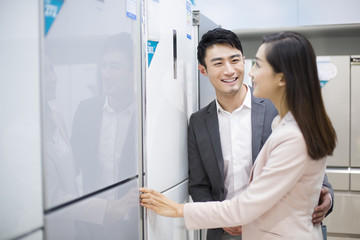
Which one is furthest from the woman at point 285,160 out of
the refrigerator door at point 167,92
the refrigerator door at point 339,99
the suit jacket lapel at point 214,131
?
the refrigerator door at point 339,99

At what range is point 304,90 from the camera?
44.6 inches

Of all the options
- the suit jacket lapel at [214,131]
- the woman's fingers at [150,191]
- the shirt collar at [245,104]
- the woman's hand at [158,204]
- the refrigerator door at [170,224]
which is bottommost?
the refrigerator door at [170,224]

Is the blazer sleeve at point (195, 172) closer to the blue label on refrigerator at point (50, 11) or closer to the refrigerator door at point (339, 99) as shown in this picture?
the blue label on refrigerator at point (50, 11)

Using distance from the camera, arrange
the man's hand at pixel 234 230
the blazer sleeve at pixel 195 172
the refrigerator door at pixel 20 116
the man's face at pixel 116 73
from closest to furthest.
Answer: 1. the refrigerator door at pixel 20 116
2. the man's face at pixel 116 73
3. the man's hand at pixel 234 230
4. the blazer sleeve at pixel 195 172

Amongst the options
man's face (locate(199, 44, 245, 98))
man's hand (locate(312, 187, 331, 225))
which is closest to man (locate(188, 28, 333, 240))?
man's face (locate(199, 44, 245, 98))

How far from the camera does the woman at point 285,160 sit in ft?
3.68

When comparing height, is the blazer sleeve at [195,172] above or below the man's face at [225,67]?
below

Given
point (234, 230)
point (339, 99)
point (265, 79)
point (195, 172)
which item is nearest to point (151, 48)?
point (265, 79)

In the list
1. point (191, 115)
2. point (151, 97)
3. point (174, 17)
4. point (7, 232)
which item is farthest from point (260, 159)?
point (7, 232)

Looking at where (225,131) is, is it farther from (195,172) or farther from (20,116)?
(20,116)

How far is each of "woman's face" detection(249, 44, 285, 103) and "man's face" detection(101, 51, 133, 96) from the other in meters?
0.43

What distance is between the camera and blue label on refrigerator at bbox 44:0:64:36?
2.55 feet

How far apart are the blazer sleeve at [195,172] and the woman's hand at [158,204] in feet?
1.33

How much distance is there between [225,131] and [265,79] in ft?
1.68
